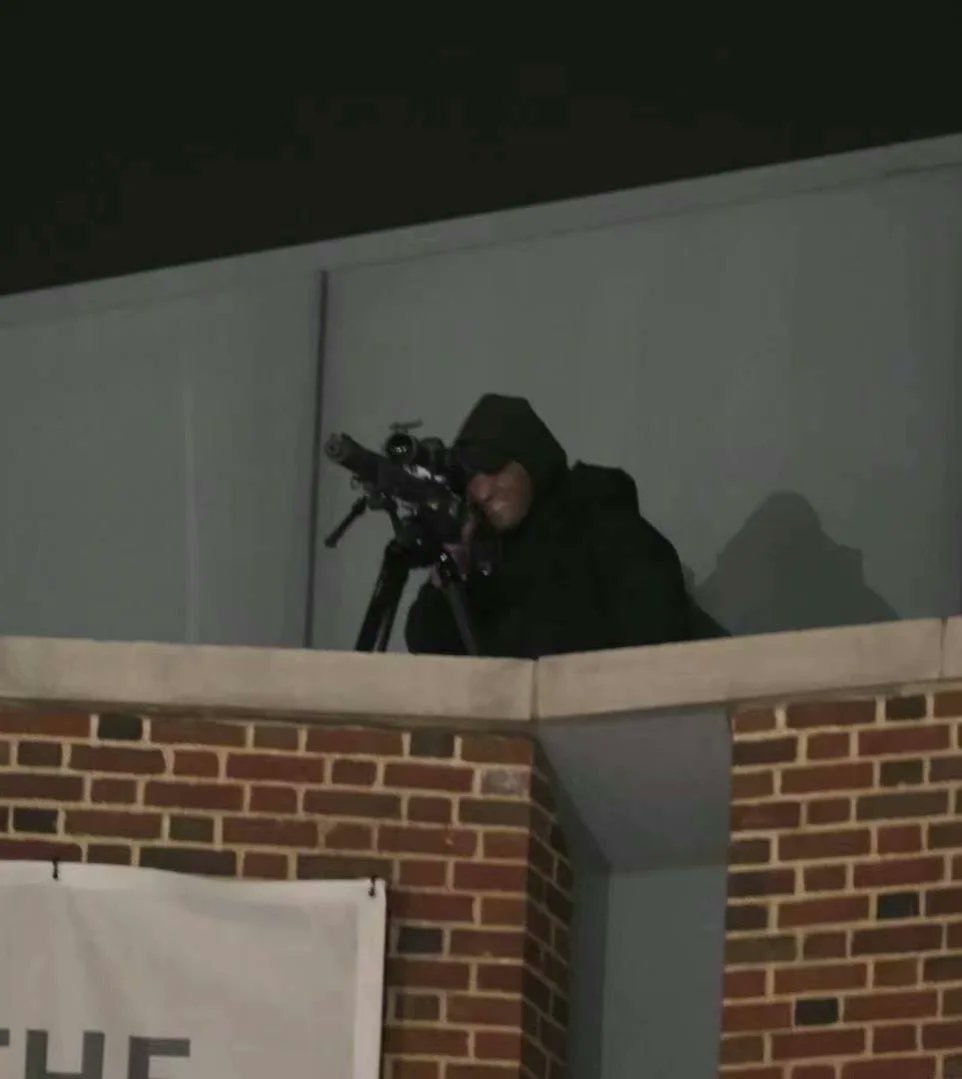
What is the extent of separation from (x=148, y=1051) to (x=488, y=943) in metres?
0.60

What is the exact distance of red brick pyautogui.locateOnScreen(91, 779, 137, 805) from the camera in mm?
5797

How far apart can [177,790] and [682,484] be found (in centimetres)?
198

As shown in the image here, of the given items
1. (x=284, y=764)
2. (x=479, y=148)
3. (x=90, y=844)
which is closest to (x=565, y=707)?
(x=284, y=764)

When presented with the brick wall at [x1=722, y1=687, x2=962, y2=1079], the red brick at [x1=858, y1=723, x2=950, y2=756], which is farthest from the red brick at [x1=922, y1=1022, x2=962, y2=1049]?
the red brick at [x1=858, y1=723, x2=950, y2=756]

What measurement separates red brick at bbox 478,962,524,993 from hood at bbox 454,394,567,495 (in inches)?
37.5

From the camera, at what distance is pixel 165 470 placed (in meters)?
8.00

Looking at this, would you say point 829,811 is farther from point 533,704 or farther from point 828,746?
point 533,704

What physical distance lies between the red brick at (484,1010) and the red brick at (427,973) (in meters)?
0.03

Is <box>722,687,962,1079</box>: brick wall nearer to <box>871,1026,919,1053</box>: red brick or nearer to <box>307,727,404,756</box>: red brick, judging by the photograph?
<box>871,1026,919,1053</box>: red brick

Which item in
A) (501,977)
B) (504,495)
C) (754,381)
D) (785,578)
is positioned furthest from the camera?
(754,381)

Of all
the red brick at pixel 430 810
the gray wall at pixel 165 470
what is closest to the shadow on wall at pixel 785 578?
the gray wall at pixel 165 470

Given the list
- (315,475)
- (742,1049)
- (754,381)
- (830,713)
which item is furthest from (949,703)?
(315,475)

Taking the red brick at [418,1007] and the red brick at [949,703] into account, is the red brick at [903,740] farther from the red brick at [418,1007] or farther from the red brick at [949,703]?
the red brick at [418,1007]

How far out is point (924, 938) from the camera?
5453mm
